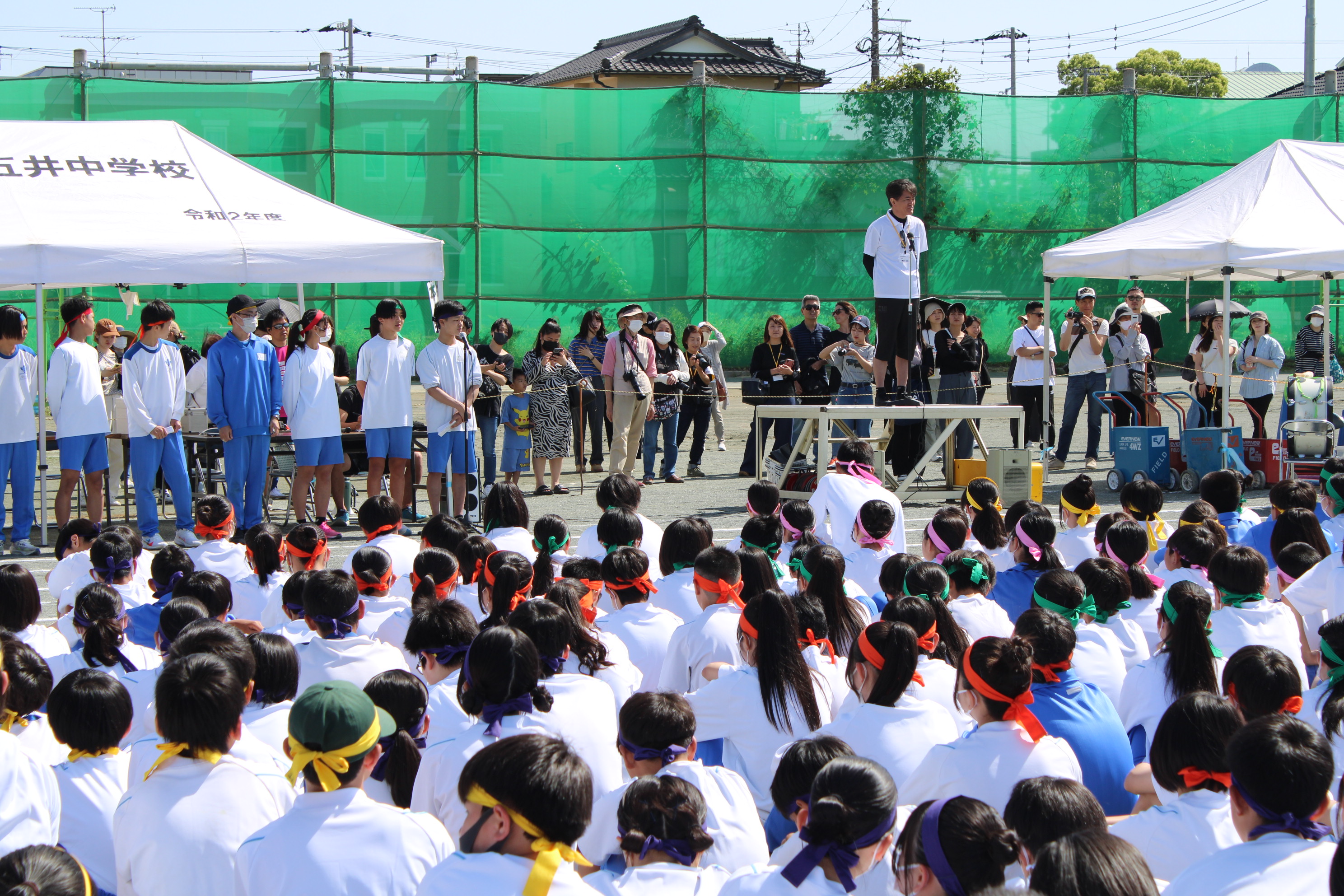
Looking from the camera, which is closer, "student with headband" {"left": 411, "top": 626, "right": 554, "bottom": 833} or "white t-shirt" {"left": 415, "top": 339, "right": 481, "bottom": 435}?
"student with headband" {"left": 411, "top": 626, "right": 554, "bottom": 833}

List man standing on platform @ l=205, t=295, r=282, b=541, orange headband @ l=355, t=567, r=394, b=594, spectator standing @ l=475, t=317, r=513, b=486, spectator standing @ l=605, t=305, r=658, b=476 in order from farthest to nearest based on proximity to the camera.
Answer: spectator standing @ l=605, t=305, r=658, b=476
spectator standing @ l=475, t=317, r=513, b=486
man standing on platform @ l=205, t=295, r=282, b=541
orange headband @ l=355, t=567, r=394, b=594

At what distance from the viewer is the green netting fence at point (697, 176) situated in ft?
59.1

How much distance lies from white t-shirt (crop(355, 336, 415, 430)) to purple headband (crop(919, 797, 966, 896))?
7.63 metres

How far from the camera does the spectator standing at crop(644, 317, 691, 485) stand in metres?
12.1

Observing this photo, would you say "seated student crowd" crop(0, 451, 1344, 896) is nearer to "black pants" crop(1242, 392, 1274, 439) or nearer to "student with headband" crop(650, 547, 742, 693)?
"student with headband" crop(650, 547, 742, 693)

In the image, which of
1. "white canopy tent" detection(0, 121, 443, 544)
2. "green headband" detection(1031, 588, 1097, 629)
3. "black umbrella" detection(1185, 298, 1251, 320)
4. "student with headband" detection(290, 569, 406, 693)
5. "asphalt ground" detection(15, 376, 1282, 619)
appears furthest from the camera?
"black umbrella" detection(1185, 298, 1251, 320)

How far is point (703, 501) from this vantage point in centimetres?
1104

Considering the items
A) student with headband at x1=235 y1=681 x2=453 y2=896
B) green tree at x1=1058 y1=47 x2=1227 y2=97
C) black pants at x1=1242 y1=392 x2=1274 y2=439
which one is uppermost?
green tree at x1=1058 y1=47 x2=1227 y2=97

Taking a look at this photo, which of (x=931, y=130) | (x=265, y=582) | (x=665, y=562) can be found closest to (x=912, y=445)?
(x=665, y=562)

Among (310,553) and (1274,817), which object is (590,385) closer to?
(310,553)

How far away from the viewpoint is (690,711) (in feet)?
10.0

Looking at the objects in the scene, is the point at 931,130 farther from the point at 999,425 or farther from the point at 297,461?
the point at 297,461

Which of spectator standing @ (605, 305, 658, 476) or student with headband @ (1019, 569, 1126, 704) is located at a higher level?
spectator standing @ (605, 305, 658, 476)

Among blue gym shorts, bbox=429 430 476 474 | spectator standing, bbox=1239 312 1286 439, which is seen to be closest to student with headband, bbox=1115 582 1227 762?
blue gym shorts, bbox=429 430 476 474
